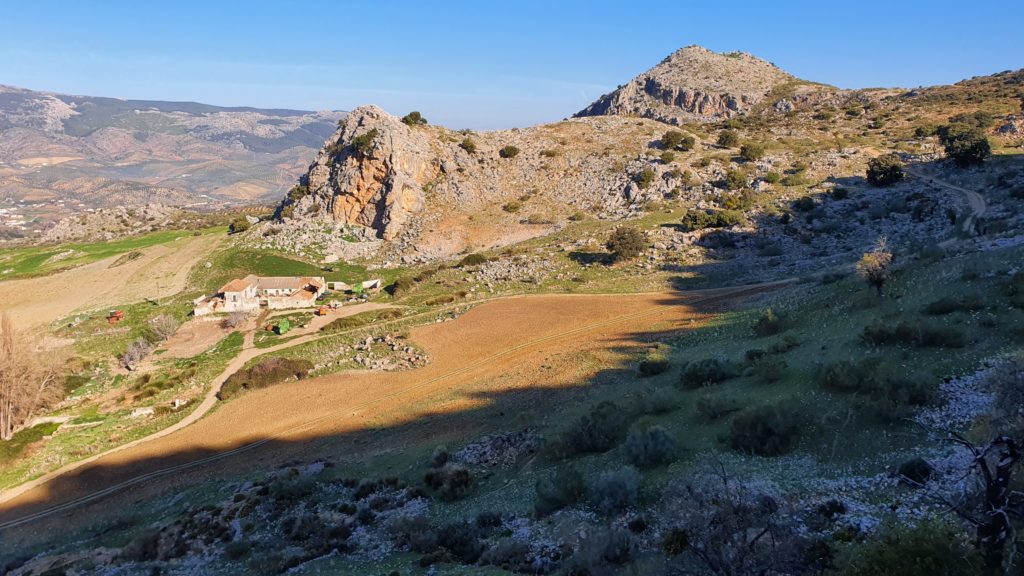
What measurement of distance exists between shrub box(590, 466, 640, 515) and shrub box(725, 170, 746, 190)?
54.4 m

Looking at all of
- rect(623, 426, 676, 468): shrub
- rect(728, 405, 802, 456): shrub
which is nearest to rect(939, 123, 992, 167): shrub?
rect(728, 405, 802, 456): shrub

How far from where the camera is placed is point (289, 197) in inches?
2995

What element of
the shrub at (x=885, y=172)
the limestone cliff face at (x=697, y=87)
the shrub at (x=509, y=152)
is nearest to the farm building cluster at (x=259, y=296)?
the shrub at (x=509, y=152)

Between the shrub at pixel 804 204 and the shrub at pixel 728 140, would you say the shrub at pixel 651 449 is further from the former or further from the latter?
the shrub at pixel 728 140

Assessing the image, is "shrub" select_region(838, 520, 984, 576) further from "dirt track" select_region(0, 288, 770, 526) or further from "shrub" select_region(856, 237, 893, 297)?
"dirt track" select_region(0, 288, 770, 526)

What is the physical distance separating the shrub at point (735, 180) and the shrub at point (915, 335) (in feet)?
149

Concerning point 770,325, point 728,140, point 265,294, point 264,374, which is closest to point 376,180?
point 265,294

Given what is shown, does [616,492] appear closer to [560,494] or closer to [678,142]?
[560,494]

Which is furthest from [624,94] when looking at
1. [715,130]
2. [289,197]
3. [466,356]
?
[466,356]

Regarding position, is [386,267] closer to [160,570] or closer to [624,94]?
[160,570]

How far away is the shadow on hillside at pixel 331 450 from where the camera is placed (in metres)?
24.4

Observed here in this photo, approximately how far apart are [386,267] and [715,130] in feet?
182

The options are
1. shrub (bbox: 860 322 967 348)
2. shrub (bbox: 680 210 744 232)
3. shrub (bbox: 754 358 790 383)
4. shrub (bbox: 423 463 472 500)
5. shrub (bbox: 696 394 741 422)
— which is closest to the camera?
shrub (bbox: 860 322 967 348)

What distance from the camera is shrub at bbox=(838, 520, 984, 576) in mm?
7504
